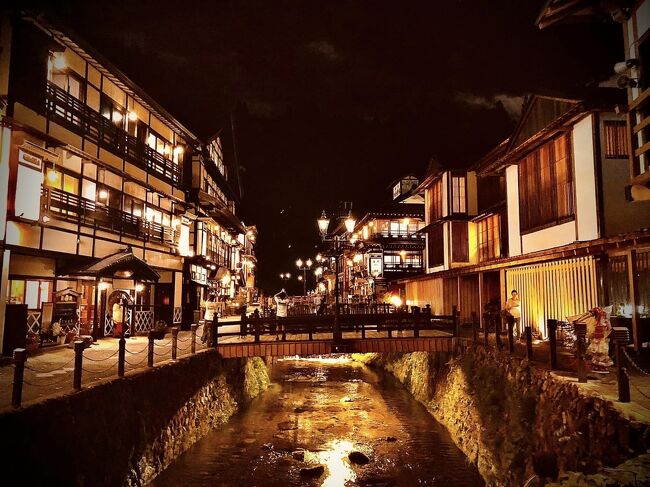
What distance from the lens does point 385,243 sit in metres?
46.8

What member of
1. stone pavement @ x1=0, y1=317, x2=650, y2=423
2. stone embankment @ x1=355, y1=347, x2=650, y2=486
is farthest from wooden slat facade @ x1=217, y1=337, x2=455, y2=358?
stone embankment @ x1=355, y1=347, x2=650, y2=486

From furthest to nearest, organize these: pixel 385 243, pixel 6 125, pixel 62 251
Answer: pixel 385 243, pixel 62 251, pixel 6 125

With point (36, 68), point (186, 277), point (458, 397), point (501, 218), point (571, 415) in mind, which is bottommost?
point (458, 397)

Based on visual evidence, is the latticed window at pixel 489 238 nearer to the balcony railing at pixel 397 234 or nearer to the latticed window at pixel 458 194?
the latticed window at pixel 458 194

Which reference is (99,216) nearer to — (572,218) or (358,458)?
(358,458)

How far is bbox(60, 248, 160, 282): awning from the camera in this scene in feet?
59.4

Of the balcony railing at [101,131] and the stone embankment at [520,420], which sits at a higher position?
the balcony railing at [101,131]

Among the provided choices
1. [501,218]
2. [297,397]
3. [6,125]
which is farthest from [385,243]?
[6,125]

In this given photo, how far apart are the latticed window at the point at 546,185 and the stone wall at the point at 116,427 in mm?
15809

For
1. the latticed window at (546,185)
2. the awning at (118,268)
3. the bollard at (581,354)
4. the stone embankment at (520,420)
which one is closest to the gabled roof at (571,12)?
the latticed window at (546,185)

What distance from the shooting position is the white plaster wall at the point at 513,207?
20906 millimetres

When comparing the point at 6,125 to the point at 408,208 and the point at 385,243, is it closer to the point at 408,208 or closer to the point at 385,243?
the point at 385,243

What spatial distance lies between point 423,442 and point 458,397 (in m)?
2.24

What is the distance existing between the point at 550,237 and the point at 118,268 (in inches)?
760
